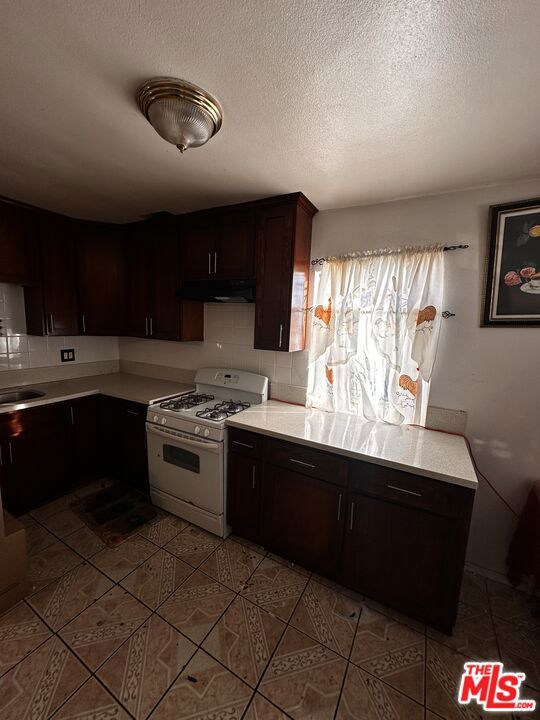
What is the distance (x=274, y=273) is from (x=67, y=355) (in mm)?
2349

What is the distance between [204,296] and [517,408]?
2211 mm

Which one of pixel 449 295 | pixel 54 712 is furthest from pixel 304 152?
pixel 54 712

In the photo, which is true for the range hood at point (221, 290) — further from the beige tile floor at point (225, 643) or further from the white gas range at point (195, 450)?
the beige tile floor at point (225, 643)

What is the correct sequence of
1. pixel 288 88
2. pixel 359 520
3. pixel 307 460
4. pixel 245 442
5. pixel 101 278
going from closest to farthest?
pixel 288 88, pixel 359 520, pixel 307 460, pixel 245 442, pixel 101 278

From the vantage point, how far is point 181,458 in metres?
2.10

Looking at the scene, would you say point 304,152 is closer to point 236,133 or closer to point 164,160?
Result: point 236,133

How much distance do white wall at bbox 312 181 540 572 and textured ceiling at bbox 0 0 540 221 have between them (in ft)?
0.49

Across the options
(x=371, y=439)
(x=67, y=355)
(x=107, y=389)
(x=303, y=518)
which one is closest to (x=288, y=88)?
(x=371, y=439)

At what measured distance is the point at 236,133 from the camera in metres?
1.29

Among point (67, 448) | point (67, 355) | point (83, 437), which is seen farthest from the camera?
point (67, 355)

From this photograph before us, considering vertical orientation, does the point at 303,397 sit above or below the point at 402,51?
below

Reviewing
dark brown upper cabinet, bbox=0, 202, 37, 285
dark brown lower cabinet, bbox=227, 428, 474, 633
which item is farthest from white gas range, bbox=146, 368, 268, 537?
dark brown upper cabinet, bbox=0, 202, 37, 285

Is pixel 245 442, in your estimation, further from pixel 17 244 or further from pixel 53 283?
pixel 17 244

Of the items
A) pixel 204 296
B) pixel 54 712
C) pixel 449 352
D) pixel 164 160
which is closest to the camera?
pixel 54 712
